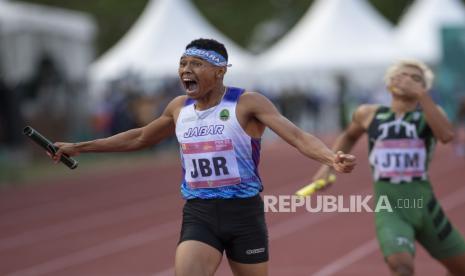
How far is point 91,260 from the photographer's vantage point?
1172 centimetres

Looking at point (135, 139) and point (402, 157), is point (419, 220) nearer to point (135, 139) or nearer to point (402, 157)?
point (402, 157)

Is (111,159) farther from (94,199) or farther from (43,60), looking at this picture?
(94,199)

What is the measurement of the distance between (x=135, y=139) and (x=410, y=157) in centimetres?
199

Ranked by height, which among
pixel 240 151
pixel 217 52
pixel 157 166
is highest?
pixel 217 52

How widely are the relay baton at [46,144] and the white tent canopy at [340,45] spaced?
31.6 m

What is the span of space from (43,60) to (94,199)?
9.84m

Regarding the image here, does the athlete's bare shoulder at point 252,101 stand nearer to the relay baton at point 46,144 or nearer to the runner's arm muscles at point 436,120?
the relay baton at point 46,144

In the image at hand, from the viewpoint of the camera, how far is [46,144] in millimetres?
6785

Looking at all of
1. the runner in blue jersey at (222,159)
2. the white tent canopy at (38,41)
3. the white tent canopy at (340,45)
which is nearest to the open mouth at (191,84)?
the runner in blue jersey at (222,159)

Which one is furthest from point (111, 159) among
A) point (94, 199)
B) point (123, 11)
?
point (123, 11)

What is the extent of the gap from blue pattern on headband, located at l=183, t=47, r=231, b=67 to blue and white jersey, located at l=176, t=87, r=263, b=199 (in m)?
0.20

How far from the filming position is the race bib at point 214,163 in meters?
6.29

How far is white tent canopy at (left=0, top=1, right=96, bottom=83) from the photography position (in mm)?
25422

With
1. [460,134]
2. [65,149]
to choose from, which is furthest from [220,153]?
[460,134]
